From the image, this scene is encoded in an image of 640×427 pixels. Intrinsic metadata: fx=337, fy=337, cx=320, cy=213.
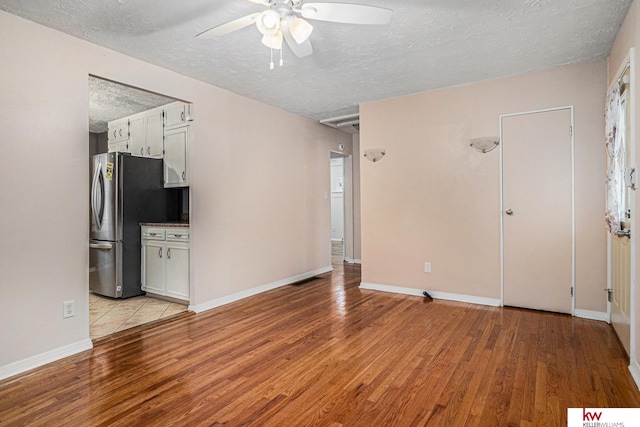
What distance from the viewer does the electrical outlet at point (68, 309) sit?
2580mm

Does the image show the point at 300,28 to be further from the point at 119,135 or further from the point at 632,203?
the point at 119,135

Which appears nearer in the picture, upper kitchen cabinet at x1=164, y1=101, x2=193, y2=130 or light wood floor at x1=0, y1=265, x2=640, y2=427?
light wood floor at x1=0, y1=265, x2=640, y2=427

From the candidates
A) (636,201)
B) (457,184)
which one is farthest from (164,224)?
(636,201)

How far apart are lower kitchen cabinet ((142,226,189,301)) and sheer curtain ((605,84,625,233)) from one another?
3919 millimetres

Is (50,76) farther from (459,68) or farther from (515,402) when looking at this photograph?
(515,402)

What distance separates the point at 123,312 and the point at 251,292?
140 cm

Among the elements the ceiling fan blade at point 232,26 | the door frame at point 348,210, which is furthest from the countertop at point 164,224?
the door frame at point 348,210

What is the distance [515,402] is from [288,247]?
345 centimetres

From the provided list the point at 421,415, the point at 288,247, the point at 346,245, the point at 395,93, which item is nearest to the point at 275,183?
the point at 288,247

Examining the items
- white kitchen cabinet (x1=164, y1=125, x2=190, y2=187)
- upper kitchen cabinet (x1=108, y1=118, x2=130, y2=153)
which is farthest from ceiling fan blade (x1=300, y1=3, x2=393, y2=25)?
upper kitchen cabinet (x1=108, y1=118, x2=130, y2=153)

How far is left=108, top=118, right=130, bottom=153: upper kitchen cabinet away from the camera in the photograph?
4.81m

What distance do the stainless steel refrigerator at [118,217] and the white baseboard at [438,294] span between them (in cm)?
296

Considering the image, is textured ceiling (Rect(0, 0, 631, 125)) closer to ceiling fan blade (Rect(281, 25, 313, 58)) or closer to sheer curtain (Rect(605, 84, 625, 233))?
ceiling fan blade (Rect(281, 25, 313, 58))

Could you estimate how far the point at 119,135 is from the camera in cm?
493
